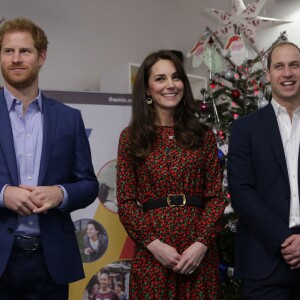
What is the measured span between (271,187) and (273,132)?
0.24 m

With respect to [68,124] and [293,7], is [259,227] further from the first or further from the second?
[293,7]

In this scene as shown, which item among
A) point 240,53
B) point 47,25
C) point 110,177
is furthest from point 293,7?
point 110,177

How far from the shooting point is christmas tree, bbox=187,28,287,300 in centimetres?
334

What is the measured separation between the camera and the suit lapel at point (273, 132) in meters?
2.08

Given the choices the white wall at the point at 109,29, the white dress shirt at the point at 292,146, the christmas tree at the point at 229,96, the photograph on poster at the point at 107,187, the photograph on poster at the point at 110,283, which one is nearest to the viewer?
the white dress shirt at the point at 292,146

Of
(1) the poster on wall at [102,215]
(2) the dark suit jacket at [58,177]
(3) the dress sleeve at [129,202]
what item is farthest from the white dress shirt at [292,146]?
(1) the poster on wall at [102,215]

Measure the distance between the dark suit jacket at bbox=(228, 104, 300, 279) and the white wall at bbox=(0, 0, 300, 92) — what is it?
2983 millimetres

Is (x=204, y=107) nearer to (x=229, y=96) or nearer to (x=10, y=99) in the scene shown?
(x=229, y=96)

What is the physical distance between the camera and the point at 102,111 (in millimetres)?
3215

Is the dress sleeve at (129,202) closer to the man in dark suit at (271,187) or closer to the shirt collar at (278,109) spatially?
the man in dark suit at (271,187)

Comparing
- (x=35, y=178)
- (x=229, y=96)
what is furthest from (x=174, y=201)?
(x=229, y=96)

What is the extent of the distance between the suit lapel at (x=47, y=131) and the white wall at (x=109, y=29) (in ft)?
10.0

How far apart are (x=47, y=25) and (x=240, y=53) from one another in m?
2.29

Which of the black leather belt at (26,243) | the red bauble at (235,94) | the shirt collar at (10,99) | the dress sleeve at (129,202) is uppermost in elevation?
the red bauble at (235,94)
